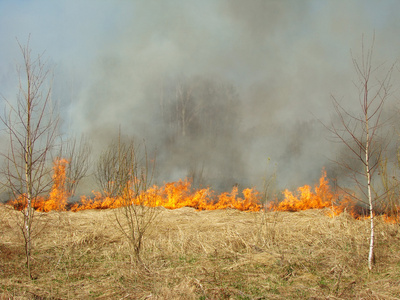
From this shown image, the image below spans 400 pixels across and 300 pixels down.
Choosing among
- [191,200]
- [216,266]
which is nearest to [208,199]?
[191,200]

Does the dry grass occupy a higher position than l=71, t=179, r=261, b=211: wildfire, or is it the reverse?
l=71, t=179, r=261, b=211: wildfire

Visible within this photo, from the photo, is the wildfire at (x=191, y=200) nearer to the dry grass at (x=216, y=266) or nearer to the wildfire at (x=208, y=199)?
the wildfire at (x=208, y=199)

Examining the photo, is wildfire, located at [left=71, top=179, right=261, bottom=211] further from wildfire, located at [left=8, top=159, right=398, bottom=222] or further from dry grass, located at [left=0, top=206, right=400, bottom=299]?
dry grass, located at [left=0, top=206, right=400, bottom=299]

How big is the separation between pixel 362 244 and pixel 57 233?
9224 mm

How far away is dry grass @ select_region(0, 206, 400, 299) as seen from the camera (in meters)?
4.70

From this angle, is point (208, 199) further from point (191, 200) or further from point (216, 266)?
point (216, 266)

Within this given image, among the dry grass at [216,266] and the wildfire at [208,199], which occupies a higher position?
the wildfire at [208,199]

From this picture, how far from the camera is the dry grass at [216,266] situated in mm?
4703

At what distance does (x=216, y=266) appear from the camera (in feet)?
19.9

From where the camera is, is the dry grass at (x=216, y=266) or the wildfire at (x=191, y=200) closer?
the dry grass at (x=216, y=266)

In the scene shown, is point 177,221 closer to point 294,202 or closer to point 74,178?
point 294,202

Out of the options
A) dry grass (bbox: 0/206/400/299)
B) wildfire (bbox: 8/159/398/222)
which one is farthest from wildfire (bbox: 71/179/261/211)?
dry grass (bbox: 0/206/400/299)

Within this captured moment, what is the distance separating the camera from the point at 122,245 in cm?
824

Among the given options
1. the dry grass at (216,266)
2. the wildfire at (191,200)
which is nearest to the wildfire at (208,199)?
the wildfire at (191,200)
